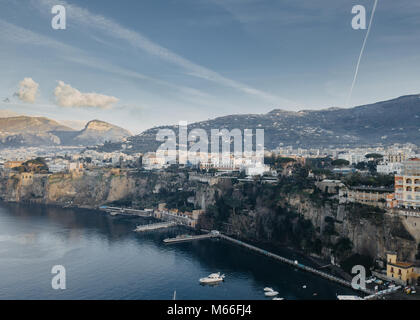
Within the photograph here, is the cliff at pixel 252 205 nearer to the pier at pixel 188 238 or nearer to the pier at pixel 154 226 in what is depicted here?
the pier at pixel 188 238

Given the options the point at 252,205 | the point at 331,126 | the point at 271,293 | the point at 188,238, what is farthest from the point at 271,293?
the point at 331,126

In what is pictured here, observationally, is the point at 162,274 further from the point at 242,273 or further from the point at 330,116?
Result: the point at 330,116

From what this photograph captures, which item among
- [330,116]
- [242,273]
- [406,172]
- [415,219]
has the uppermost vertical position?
[330,116]

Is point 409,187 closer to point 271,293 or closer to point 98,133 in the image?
point 271,293

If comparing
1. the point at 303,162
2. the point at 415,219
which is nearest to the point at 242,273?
the point at 415,219

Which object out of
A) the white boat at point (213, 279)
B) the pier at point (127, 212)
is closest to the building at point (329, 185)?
the white boat at point (213, 279)

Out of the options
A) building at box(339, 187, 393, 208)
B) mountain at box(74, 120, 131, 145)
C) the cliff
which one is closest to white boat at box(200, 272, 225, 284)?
the cliff
